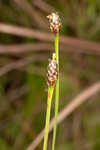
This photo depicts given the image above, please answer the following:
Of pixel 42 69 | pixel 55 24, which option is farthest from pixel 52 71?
pixel 42 69

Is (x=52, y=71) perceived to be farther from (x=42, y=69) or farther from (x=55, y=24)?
(x=42, y=69)

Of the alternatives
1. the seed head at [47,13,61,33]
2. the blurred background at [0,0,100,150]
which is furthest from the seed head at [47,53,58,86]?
the blurred background at [0,0,100,150]

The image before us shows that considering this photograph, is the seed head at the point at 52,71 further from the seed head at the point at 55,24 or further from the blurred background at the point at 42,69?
the blurred background at the point at 42,69

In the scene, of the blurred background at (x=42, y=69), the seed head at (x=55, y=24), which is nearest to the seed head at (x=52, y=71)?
the seed head at (x=55, y=24)

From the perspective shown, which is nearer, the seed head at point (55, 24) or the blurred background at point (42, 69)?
the seed head at point (55, 24)

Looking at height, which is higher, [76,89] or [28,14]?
[28,14]

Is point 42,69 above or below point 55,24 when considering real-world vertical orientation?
below

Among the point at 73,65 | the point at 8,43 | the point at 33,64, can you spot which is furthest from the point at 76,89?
the point at 8,43

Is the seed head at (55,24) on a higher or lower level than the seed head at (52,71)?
higher

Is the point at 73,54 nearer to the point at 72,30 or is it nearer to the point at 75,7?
the point at 72,30
